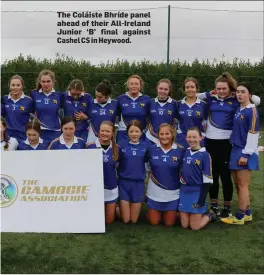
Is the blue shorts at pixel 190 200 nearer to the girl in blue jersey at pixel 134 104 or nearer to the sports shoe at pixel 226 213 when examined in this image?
the sports shoe at pixel 226 213

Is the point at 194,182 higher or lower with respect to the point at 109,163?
lower

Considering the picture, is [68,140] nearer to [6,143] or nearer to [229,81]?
[6,143]

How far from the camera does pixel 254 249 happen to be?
381cm

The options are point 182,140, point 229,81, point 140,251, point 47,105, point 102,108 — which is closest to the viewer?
point 140,251

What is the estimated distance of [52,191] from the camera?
4211 mm

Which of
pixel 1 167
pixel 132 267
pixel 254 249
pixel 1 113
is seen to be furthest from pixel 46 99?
pixel 254 249

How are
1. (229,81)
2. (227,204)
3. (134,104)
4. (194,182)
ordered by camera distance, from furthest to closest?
(134,104)
(227,204)
(229,81)
(194,182)

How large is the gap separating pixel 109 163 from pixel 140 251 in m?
1.16

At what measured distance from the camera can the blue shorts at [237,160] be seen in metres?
4.46

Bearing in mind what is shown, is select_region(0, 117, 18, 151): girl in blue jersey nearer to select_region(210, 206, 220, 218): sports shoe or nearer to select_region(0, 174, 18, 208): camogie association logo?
select_region(0, 174, 18, 208): camogie association logo

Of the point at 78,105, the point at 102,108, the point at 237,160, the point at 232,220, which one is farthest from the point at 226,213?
the point at 78,105

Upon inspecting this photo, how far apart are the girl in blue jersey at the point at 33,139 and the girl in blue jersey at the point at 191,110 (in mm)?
1709

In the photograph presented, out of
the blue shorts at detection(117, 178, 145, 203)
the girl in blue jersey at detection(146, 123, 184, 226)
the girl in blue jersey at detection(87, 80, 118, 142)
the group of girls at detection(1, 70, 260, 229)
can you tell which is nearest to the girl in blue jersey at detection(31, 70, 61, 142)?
the girl in blue jersey at detection(87, 80, 118, 142)

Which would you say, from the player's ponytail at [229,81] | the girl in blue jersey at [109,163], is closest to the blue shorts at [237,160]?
the player's ponytail at [229,81]
